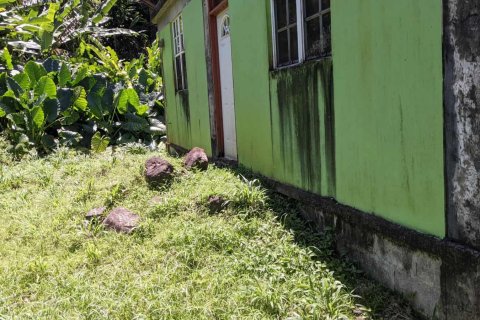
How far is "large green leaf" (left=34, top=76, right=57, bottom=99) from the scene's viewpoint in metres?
10.1

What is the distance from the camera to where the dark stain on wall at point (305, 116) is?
428 centimetres

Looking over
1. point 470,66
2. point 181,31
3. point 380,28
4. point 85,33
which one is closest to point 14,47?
point 85,33

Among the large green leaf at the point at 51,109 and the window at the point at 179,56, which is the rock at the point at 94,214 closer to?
the window at the point at 179,56

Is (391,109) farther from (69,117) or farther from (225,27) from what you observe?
(69,117)

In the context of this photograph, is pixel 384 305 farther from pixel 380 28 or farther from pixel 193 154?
pixel 193 154

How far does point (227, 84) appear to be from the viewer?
22.7ft

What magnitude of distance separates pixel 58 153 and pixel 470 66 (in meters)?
8.60

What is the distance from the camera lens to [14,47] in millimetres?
12703

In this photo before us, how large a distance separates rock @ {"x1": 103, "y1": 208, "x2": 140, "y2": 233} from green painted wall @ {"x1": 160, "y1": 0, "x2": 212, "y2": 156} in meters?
2.50

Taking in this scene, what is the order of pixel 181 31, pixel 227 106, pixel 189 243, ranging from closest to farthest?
pixel 189 243 < pixel 227 106 < pixel 181 31

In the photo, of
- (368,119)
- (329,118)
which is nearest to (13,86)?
(329,118)

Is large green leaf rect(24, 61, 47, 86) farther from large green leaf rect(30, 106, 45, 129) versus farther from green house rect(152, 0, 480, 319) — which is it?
green house rect(152, 0, 480, 319)

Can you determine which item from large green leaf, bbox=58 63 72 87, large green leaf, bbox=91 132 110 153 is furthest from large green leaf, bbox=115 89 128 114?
large green leaf, bbox=58 63 72 87

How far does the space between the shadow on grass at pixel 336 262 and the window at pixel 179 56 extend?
402 cm
